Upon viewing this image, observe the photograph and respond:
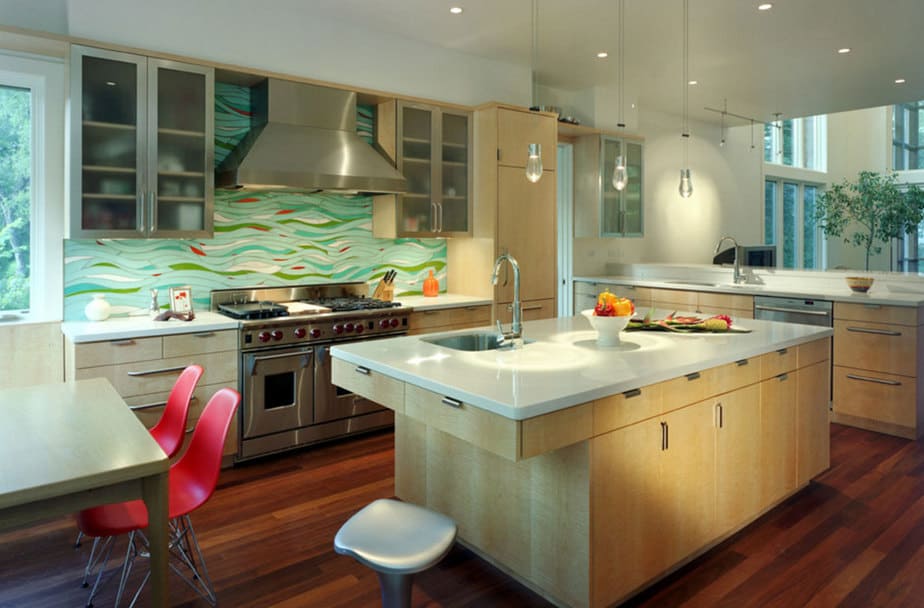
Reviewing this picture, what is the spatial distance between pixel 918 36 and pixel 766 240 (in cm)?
490

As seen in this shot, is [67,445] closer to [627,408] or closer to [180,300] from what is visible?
[627,408]

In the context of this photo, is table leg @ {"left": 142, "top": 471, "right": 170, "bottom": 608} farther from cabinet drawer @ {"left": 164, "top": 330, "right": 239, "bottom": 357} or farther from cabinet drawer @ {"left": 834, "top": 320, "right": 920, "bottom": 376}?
cabinet drawer @ {"left": 834, "top": 320, "right": 920, "bottom": 376}

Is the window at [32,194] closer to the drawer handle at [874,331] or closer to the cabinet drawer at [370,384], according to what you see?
the cabinet drawer at [370,384]

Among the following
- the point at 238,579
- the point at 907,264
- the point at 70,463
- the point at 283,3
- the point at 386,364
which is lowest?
the point at 238,579

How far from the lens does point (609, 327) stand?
9.16 ft

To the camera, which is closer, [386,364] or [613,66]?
[386,364]

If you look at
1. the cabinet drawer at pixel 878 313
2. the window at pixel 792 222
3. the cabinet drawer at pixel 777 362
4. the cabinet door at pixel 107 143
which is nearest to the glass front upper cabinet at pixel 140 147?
the cabinet door at pixel 107 143

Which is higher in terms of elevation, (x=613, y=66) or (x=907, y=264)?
(x=613, y=66)

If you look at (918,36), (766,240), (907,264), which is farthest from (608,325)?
(907,264)

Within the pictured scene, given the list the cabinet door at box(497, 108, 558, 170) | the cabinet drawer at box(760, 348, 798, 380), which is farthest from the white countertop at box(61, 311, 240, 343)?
the cabinet drawer at box(760, 348, 798, 380)

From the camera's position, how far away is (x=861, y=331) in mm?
4410

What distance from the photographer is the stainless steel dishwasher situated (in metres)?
4.59

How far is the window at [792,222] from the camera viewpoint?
9656mm

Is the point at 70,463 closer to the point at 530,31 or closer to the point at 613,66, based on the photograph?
the point at 530,31
